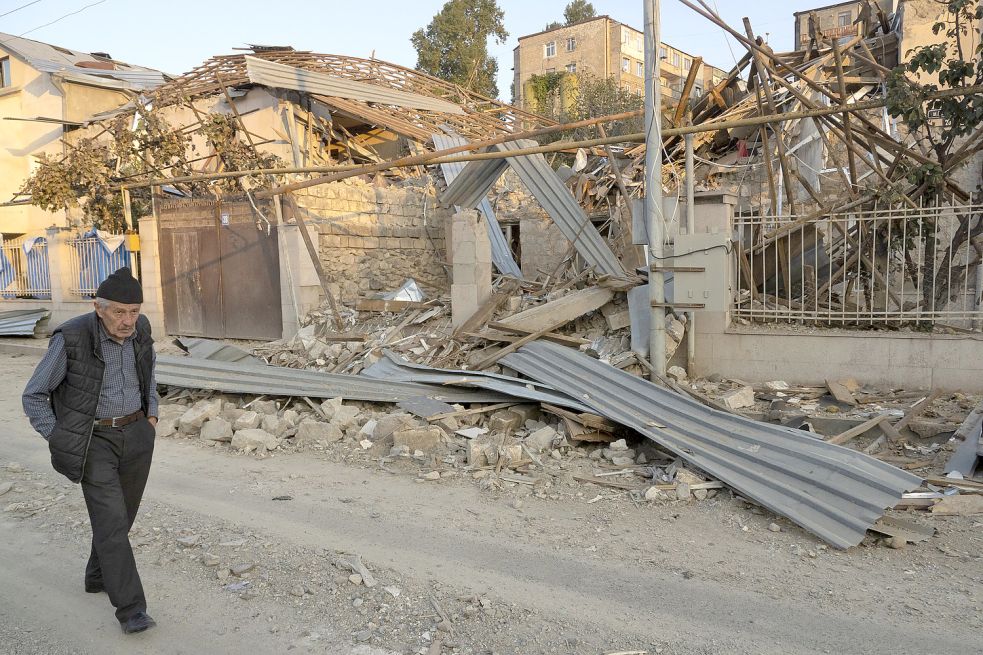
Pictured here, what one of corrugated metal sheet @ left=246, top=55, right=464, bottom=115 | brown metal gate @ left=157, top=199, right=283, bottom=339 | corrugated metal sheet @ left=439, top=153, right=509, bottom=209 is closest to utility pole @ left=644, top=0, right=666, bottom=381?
corrugated metal sheet @ left=439, top=153, right=509, bottom=209

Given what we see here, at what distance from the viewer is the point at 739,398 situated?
7414mm

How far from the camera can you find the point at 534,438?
21.4 feet

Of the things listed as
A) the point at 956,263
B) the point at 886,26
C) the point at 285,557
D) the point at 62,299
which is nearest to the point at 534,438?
the point at 285,557

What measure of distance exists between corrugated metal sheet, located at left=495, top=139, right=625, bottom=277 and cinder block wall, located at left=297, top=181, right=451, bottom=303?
432cm

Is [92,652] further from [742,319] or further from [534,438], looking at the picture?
[742,319]

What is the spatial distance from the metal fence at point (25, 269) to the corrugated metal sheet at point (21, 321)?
731 millimetres

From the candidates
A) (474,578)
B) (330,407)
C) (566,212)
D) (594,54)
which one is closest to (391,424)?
(330,407)

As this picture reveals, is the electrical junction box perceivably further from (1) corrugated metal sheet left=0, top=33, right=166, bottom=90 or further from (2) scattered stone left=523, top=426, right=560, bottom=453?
(1) corrugated metal sheet left=0, top=33, right=166, bottom=90

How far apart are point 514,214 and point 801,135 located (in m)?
6.32

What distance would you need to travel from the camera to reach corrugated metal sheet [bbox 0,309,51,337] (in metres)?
15.7

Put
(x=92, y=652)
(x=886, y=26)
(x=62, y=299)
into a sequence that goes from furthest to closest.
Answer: (x=886, y=26), (x=62, y=299), (x=92, y=652)

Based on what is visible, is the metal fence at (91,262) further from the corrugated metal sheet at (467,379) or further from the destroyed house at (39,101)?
the corrugated metal sheet at (467,379)

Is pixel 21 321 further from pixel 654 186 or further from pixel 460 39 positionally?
pixel 460 39

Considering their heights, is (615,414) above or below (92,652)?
above
